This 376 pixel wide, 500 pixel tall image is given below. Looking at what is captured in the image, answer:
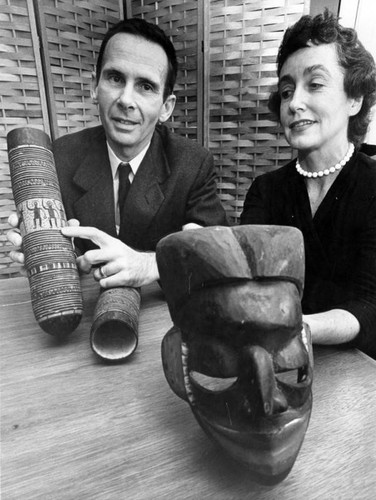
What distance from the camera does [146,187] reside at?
1.29 meters

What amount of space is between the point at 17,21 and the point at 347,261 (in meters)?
1.44

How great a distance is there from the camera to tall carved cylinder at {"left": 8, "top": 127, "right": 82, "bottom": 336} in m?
0.80

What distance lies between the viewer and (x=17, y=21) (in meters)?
1.47

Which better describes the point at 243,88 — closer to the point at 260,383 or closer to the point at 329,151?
the point at 329,151

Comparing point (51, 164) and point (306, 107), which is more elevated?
point (306, 107)

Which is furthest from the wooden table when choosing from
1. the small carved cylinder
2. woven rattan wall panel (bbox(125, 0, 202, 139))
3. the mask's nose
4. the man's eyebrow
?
woven rattan wall panel (bbox(125, 0, 202, 139))

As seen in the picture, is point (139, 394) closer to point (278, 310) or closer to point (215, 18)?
point (278, 310)

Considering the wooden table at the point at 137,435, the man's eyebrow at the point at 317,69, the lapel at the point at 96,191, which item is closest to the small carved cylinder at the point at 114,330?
the wooden table at the point at 137,435

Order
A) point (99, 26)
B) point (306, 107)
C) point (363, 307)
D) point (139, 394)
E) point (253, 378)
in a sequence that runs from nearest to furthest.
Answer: point (253, 378) → point (139, 394) → point (363, 307) → point (306, 107) → point (99, 26)

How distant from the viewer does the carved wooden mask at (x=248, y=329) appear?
463 mm

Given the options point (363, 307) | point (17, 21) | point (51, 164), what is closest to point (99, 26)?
point (17, 21)

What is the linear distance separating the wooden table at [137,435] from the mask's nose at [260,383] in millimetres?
161

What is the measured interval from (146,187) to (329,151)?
1.86 feet

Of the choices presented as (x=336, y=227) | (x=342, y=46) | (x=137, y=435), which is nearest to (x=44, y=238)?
(x=137, y=435)
